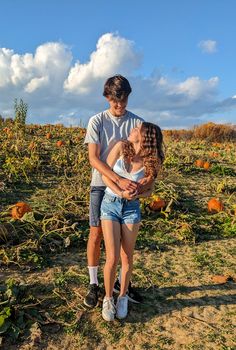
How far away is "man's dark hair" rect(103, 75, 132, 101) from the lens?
3846 mm

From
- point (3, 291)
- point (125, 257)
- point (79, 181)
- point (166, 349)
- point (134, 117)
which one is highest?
point (134, 117)

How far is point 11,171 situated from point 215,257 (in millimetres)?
4004

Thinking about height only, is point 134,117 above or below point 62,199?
above

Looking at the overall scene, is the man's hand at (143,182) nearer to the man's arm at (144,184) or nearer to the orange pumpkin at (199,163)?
the man's arm at (144,184)

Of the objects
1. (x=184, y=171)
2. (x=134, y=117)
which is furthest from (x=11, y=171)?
(x=134, y=117)

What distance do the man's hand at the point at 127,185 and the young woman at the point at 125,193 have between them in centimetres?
3

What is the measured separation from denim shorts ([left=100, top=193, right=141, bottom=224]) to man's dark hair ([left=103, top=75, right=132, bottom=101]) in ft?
2.85

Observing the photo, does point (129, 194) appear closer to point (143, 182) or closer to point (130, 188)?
point (130, 188)

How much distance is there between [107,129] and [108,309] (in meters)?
1.60

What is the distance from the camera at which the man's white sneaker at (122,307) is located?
3.93 m

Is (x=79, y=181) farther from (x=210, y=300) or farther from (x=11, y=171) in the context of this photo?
(x=210, y=300)

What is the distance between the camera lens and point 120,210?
3.79 meters

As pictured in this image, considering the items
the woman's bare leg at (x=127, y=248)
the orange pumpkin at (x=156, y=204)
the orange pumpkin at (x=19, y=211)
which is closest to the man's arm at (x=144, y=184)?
the woman's bare leg at (x=127, y=248)

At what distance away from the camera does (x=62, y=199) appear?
6.98m
